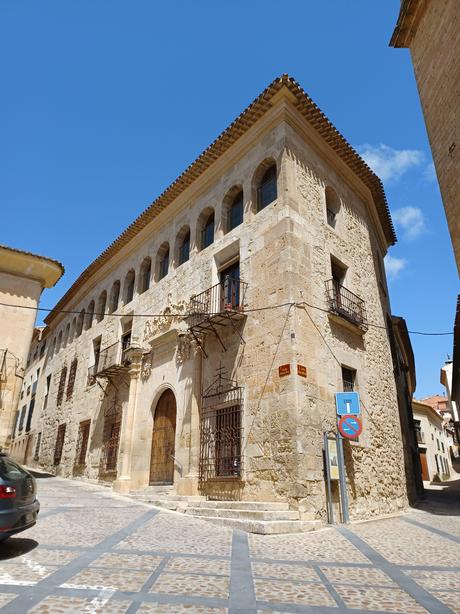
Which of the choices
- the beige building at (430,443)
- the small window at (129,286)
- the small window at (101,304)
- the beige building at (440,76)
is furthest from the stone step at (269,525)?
the beige building at (430,443)

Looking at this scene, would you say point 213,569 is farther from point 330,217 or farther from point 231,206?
point 330,217

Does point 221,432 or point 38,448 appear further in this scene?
point 38,448

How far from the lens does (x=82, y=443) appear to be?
16188 millimetres

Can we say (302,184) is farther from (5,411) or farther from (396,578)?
(5,411)

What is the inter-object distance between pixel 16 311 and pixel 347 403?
11.0 m

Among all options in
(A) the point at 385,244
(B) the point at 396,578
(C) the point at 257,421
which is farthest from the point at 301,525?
(A) the point at 385,244

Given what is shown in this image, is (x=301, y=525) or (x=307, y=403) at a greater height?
(x=307, y=403)

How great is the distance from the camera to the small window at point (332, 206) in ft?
40.1

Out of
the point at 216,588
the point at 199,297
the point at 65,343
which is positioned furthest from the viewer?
the point at 65,343

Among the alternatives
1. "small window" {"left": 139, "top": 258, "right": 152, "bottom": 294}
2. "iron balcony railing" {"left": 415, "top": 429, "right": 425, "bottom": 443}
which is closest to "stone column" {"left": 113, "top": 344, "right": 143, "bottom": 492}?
"small window" {"left": 139, "top": 258, "right": 152, "bottom": 294}

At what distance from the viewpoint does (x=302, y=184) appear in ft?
35.6

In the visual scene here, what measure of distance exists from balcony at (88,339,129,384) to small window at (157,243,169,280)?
2795 millimetres

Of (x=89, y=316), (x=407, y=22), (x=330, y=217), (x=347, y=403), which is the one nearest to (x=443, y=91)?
(x=407, y=22)

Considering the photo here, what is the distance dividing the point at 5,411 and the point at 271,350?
8.99m
